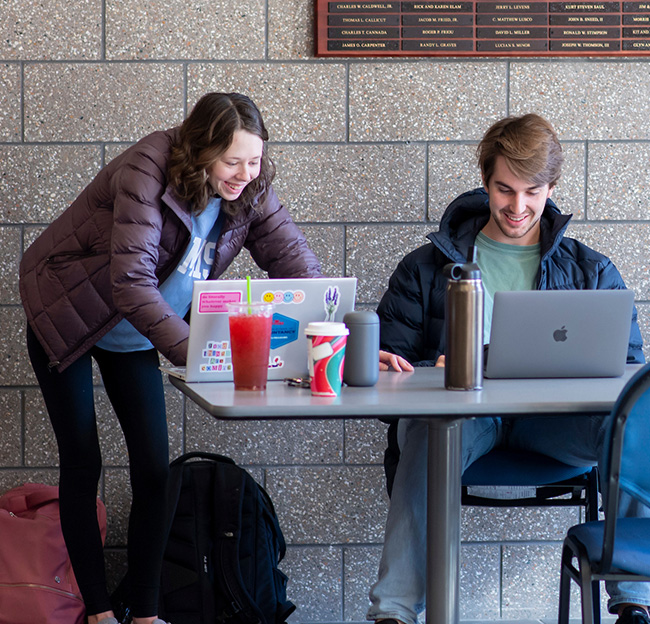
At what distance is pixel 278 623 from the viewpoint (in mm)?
2076

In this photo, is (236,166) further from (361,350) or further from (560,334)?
(560,334)

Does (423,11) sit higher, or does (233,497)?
(423,11)

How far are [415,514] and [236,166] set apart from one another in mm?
814

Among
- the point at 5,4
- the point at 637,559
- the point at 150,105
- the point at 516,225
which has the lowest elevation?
the point at 637,559

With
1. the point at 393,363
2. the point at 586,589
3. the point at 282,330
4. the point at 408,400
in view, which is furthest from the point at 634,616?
the point at 282,330

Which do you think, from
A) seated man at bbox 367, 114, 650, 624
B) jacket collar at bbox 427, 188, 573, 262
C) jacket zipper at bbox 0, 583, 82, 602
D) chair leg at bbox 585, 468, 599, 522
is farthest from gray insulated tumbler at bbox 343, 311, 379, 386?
jacket zipper at bbox 0, 583, 82, 602

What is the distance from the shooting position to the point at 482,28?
2.33 metres

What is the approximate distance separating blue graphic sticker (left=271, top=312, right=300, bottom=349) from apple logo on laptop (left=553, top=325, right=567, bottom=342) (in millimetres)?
450

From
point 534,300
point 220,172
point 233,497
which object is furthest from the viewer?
point 233,497

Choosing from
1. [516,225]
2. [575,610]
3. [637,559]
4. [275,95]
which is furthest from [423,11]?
[575,610]

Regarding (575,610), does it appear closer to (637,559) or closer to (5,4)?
(637,559)

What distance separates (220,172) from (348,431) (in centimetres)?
96

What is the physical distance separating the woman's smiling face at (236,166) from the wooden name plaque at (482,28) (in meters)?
0.69

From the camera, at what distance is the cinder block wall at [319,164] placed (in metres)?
2.29
